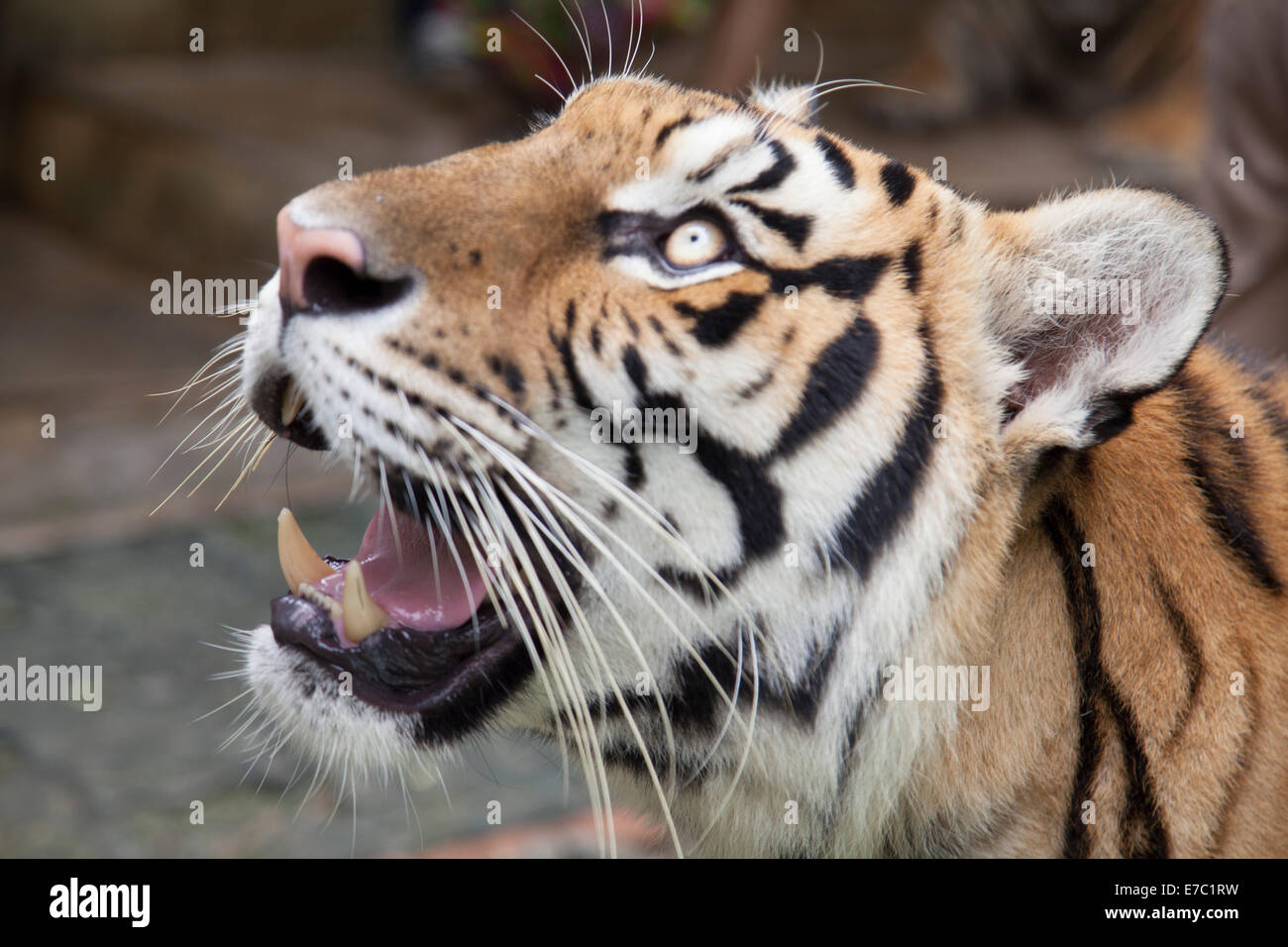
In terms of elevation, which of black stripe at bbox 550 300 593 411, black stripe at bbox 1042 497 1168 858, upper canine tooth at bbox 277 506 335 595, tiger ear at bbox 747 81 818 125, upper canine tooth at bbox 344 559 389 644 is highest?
tiger ear at bbox 747 81 818 125

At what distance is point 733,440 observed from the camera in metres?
1.46

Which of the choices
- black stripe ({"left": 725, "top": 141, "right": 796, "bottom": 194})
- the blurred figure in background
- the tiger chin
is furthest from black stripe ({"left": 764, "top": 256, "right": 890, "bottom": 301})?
the blurred figure in background

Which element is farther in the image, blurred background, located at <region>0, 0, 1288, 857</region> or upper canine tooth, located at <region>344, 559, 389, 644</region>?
blurred background, located at <region>0, 0, 1288, 857</region>

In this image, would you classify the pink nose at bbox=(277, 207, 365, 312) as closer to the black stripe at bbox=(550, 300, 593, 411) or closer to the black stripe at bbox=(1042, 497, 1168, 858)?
the black stripe at bbox=(550, 300, 593, 411)

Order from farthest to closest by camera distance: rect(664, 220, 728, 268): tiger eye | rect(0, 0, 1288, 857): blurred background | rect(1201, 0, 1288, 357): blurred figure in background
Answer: rect(0, 0, 1288, 857): blurred background, rect(1201, 0, 1288, 357): blurred figure in background, rect(664, 220, 728, 268): tiger eye

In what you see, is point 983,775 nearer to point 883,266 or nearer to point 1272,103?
point 883,266

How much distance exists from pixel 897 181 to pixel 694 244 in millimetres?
280

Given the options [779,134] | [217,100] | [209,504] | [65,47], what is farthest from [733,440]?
[65,47]

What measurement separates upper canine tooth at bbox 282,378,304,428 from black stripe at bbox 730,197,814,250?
53 centimetres

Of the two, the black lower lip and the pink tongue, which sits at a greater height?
the pink tongue

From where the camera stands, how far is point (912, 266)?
1.54 meters

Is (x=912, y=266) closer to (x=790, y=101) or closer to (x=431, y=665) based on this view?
(x=790, y=101)

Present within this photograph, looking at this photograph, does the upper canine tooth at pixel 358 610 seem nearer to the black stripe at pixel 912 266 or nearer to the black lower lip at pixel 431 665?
the black lower lip at pixel 431 665

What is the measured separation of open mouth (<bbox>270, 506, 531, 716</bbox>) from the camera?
153 cm
